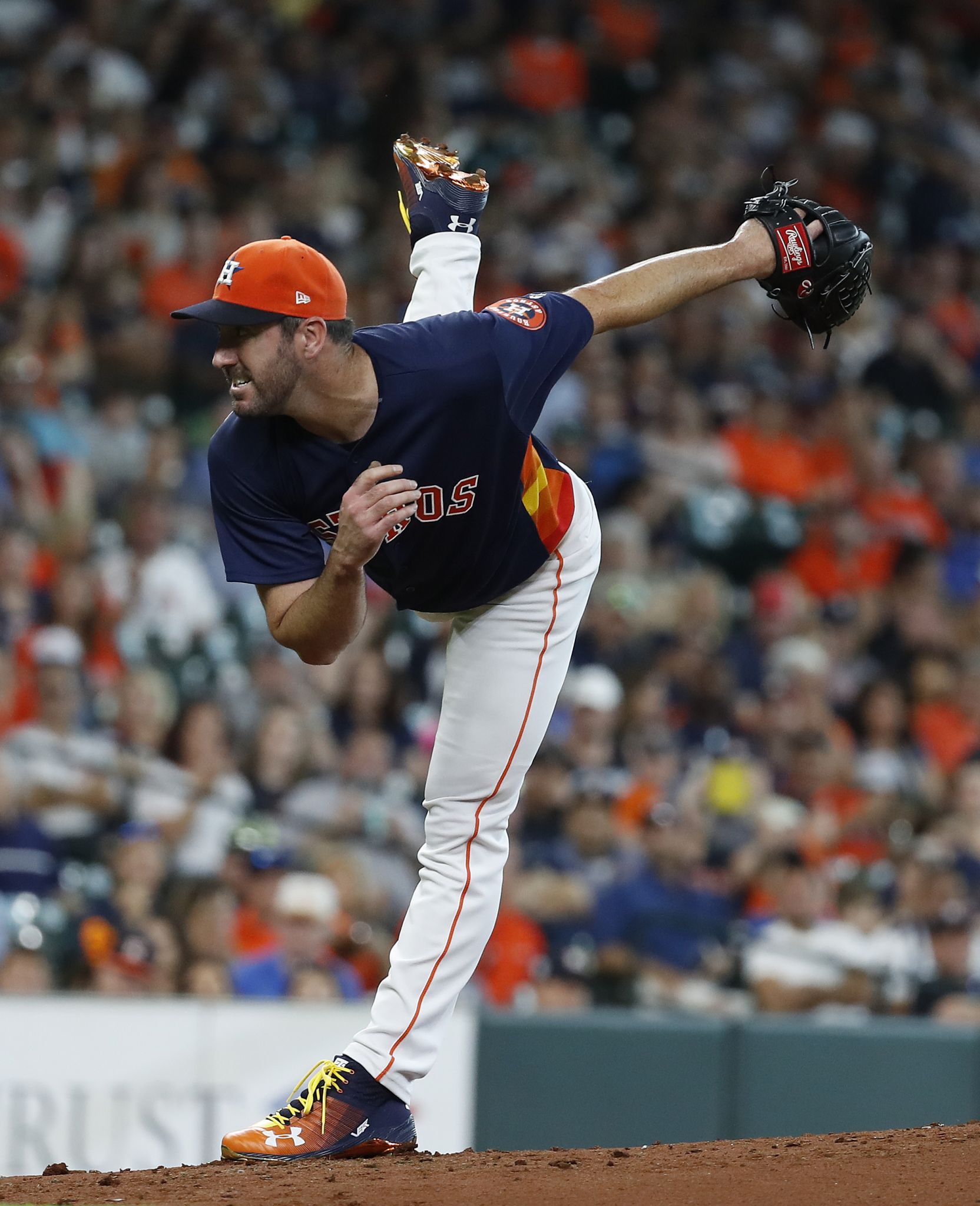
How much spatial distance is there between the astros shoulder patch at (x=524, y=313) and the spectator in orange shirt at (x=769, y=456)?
6.18 metres

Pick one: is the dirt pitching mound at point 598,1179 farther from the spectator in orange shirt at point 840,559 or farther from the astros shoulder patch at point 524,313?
the spectator in orange shirt at point 840,559

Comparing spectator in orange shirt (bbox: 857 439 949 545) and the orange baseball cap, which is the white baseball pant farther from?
spectator in orange shirt (bbox: 857 439 949 545)

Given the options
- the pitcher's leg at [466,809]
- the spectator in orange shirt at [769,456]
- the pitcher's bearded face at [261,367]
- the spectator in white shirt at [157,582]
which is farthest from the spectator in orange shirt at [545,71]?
the pitcher's bearded face at [261,367]

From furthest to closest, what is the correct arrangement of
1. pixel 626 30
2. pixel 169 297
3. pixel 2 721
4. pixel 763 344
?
pixel 626 30, pixel 763 344, pixel 169 297, pixel 2 721

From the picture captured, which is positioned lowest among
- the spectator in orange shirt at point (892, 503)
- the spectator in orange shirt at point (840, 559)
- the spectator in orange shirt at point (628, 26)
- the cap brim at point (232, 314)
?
the cap brim at point (232, 314)

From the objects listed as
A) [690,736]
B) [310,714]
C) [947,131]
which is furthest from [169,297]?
[947,131]

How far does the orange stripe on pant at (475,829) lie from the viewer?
3578 mm

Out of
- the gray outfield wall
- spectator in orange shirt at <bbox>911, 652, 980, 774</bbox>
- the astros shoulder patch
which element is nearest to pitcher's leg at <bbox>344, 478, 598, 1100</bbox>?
the astros shoulder patch

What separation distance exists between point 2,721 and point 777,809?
321 cm

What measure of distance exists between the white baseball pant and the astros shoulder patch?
0.21 meters

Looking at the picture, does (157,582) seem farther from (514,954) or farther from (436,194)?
(436,194)

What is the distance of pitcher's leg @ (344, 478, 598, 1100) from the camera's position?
3588 mm

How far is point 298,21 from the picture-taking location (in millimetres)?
10891

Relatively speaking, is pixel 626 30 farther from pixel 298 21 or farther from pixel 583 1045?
pixel 583 1045
